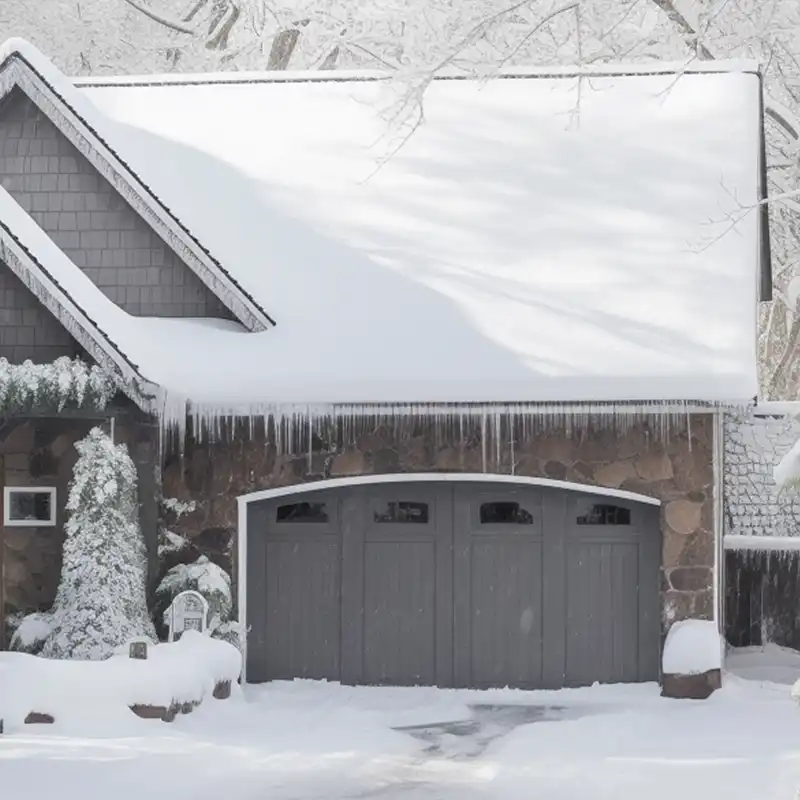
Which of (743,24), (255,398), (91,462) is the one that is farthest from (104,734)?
(743,24)

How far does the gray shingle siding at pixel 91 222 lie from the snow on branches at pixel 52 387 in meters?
2.02

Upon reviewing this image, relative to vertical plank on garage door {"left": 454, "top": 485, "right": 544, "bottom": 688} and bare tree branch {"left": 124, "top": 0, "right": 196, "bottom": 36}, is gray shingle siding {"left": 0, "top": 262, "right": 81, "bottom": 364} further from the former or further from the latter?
bare tree branch {"left": 124, "top": 0, "right": 196, "bottom": 36}

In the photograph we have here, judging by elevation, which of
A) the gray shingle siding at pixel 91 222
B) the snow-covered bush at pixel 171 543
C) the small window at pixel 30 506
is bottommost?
the snow-covered bush at pixel 171 543

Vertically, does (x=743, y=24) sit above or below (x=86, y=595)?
above

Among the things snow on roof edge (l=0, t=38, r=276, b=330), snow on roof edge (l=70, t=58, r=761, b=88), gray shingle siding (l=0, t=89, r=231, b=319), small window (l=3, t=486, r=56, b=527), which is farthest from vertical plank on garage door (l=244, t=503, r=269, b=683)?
snow on roof edge (l=70, t=58, r=761, b=88)

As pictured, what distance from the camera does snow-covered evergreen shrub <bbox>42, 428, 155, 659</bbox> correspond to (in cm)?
1196

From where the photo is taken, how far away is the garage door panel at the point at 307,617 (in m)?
13.6

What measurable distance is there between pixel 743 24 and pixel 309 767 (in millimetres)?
16287

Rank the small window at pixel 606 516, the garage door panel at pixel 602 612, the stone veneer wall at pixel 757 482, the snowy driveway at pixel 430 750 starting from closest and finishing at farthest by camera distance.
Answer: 1. the snowy driveway at pixel 430 750
2. the garage door panel at pixel 602 612
3. the small window at pixel 606 516
4. the stone veneer wall at pixel 757 482

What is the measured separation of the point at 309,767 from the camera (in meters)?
9.88

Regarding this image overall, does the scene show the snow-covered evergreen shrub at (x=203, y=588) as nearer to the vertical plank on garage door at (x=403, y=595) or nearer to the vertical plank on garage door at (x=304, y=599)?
the vertical plank on garage door at (x=304, y=599)

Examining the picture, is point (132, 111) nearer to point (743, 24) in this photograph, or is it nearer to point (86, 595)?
point (86, 595)

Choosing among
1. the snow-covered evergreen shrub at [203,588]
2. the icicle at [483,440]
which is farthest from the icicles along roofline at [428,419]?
the snow-covered evergreen shrub at [203,588]

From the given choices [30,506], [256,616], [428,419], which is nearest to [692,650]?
[428,419]
